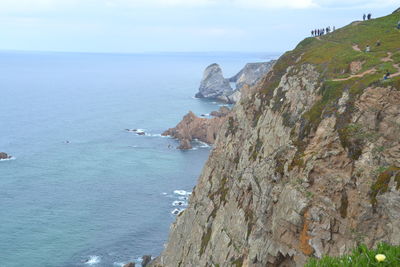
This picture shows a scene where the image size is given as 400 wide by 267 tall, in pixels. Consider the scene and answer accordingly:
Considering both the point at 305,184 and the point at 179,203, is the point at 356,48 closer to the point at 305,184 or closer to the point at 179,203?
the point at 305,184

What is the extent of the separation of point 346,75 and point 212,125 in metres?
128

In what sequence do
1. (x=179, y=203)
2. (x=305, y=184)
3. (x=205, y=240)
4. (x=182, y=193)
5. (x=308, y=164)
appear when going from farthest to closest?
1. (x=182, y=193)
2. (x=179, y=203)
3. (x=205, y=240)
4. (x=308, y=164)
5. (x=305, y=184)

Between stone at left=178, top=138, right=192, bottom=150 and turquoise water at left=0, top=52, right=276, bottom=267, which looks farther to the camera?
stone at left=178, top=138, right=192, bottom=150

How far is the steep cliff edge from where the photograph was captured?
3019cm

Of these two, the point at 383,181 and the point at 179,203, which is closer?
the point at 383,181

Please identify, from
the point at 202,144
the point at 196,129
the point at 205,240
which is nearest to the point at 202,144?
the point at 202,144

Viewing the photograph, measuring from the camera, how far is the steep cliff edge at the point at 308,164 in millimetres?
30188

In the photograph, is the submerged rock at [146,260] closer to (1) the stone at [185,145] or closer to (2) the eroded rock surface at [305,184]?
(2) the eroded rock surface at [305,184]

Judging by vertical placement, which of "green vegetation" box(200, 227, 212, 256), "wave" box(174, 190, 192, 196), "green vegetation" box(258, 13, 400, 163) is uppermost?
"green vegetation" box(258, 13, 400, 163)

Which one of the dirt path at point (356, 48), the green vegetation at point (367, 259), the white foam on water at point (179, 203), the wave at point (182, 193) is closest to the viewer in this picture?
the green vegetation at point (367, 259)

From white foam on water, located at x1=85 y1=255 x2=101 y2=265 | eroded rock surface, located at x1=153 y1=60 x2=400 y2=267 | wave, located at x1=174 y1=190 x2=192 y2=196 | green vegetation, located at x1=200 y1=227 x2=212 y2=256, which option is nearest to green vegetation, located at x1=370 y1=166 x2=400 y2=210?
eroded rock surface, located at x1=153 y1=60 x2=400 y2=267

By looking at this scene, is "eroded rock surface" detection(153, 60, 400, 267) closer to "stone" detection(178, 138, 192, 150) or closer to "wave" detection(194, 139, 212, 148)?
"stone" detection(178, 138, 192, 150)

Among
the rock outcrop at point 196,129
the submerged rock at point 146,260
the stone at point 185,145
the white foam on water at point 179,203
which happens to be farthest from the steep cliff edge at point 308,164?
the rock outcrop at point 196,129

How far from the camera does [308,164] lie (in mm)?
34094
